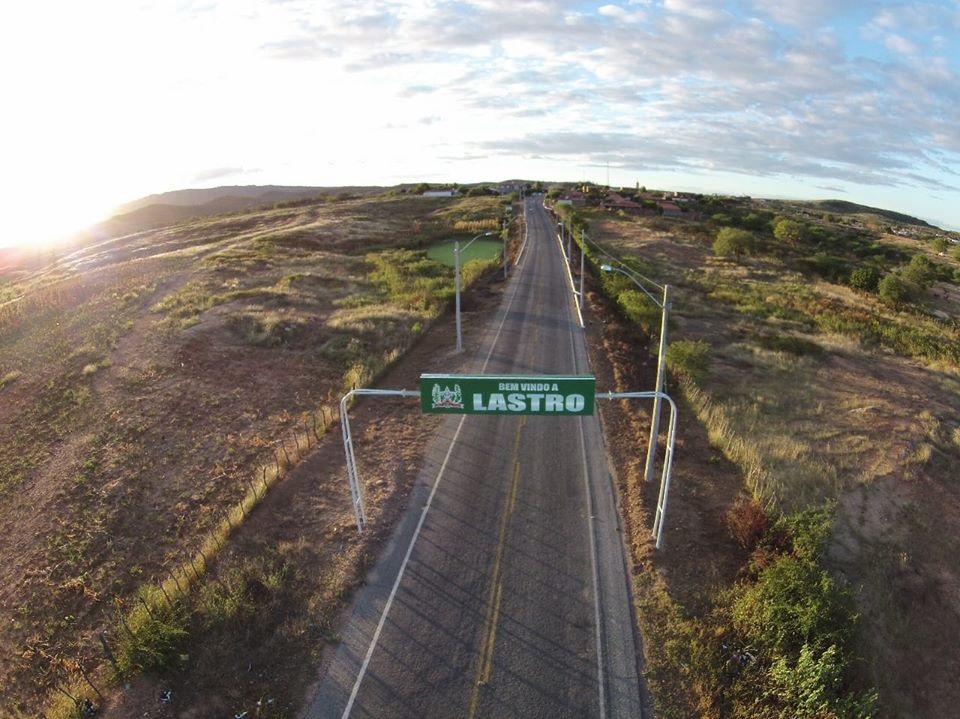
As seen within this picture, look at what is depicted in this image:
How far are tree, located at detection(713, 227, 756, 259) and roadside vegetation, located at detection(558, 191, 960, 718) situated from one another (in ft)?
123

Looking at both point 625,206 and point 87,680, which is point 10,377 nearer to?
point 87,680

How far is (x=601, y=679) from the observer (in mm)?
14695

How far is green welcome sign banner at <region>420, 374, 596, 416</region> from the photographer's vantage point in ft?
59.1

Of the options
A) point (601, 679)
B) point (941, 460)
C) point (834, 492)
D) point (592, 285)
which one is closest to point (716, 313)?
point (592, 285)

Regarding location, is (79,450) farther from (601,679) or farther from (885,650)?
(885,650)

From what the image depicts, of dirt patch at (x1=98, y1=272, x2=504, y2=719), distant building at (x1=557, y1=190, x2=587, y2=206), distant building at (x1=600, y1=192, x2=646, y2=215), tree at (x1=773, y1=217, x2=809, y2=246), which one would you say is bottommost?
tree at (x1=773, y1=217, x2=809, y2=246)

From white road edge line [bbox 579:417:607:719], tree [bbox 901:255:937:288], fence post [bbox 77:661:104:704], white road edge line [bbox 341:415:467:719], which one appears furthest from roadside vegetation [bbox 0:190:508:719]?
tree [bbox 901:255:937:288]

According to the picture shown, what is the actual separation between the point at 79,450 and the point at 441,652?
20.6 m

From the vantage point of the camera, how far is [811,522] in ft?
63.5

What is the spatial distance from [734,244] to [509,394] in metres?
81.3

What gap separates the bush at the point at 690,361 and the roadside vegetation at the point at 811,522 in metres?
0.12

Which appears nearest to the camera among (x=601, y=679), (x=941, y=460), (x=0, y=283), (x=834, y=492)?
(x=601, y=679)

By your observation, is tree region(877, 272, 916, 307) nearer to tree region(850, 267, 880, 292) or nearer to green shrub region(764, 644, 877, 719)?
tree region(850, 267, 880, 292)

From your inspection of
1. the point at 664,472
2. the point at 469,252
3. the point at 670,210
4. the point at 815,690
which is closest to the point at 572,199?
the point at 670,210
